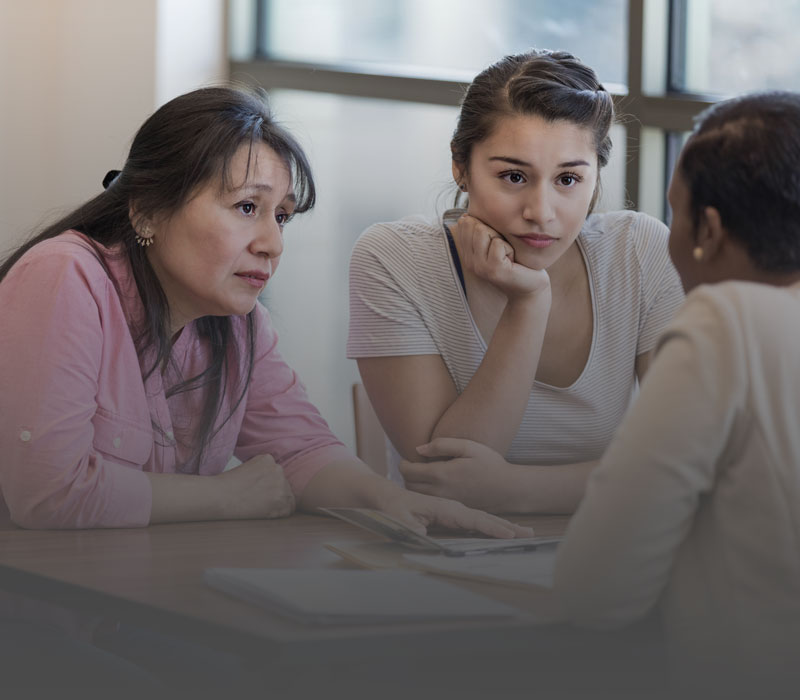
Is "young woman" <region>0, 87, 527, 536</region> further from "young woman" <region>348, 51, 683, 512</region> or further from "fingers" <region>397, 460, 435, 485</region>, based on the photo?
"young woman" <region>348, 51, 683, 512</region>

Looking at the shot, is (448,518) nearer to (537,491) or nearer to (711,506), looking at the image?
(537,491)

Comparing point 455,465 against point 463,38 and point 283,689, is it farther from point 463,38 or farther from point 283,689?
point 463,38

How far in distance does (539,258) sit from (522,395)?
24cm

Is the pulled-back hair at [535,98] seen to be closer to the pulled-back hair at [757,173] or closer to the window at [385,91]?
the pulled-back hair at [757,173]

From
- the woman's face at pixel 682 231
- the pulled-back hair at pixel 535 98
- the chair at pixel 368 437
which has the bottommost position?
the chair at pixel 368 437

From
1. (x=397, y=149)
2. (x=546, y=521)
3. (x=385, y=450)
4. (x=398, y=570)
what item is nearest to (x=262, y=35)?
(x=397, y=149)

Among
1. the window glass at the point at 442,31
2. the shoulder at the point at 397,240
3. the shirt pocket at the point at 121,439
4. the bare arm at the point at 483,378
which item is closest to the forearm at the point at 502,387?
the bare arm at the point at 483,378

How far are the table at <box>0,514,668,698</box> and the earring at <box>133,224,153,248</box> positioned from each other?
55 centimetres

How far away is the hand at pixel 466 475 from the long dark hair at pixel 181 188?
34cm

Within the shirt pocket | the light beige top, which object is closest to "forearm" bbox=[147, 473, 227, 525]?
the shirt pocket

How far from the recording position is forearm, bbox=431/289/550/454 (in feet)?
5.29

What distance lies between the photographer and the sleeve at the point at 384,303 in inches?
67.2

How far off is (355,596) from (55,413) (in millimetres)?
641

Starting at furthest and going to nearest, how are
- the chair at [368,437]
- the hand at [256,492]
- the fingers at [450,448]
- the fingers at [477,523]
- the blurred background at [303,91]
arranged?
the blurred background at [303,91]
the chair at [368,437]
the fingers at [450,448]
the hand at [256,492]
the fingers at [477,523]
